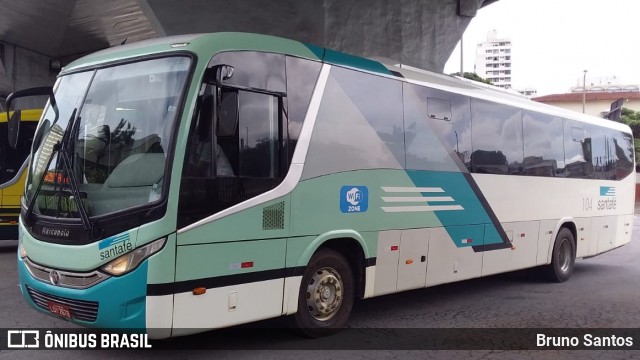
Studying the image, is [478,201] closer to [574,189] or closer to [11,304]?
[574,189]

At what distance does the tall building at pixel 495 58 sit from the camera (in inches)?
7008

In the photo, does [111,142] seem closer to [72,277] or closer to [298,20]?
[72,277]

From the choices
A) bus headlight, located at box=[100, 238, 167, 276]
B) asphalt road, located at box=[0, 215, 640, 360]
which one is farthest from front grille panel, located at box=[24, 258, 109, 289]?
asphalt road, located at box=[0, 215, 640, 360]

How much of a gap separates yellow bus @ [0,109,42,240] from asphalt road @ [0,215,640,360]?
0.94 meters

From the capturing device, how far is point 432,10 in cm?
1727

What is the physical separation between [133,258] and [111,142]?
3.83 feet

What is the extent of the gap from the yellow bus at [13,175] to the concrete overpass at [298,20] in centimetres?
420

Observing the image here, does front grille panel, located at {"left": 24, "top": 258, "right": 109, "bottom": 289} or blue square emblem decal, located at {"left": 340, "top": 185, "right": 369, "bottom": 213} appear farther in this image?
blue square emblem decal, located at {"left": 340, "top": 185, "right": 369, "bottom": 213}

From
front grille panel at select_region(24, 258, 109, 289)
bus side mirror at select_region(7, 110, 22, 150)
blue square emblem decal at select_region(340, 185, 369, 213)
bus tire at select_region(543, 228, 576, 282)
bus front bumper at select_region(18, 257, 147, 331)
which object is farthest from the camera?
bus tire at select_region(543, 228, 576, 282)

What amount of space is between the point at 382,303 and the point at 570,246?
195 inches

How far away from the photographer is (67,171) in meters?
5.27

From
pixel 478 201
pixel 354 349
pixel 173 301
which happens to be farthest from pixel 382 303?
pixel 173 301

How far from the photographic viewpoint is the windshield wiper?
503 centimetres

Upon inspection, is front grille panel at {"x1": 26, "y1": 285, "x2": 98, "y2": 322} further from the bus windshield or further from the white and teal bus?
the bus windshield
